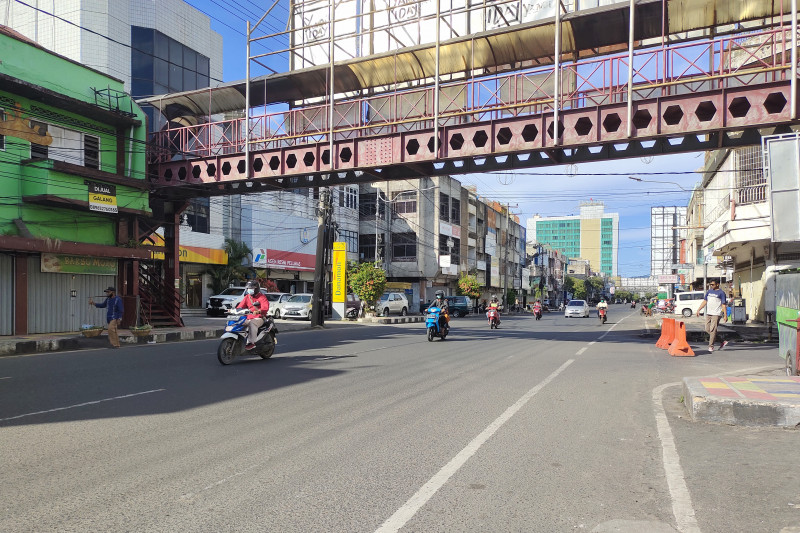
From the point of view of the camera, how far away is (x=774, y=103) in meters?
15.1

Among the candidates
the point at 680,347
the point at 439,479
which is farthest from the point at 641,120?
the point at 439,479

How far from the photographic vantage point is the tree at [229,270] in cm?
4072

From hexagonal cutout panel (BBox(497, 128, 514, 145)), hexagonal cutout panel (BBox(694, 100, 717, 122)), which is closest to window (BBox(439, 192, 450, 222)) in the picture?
hexagonal cutout panel (BBox(497, 128, 514, 145))

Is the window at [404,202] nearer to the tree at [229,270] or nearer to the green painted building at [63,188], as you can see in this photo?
the tree at [229,270]

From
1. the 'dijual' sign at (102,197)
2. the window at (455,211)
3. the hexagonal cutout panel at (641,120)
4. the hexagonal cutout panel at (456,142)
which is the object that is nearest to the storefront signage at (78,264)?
the 'dijual' sign at (102,197)

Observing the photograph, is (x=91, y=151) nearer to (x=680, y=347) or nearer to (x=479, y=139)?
(x=479, y=139)

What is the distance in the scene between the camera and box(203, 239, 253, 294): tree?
134 feet

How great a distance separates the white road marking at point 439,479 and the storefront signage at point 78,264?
1763 cm

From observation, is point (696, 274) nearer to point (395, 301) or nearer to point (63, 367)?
point (395, 301)

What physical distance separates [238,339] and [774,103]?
13995 millimetres

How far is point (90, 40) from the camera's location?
33.7 metres

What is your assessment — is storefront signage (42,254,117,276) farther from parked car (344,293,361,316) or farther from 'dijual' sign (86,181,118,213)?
parked car (344,293,361,316)

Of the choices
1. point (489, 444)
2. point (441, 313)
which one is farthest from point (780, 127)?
point (489, 444)

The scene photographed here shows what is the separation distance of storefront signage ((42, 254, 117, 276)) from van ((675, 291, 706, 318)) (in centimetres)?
4285
